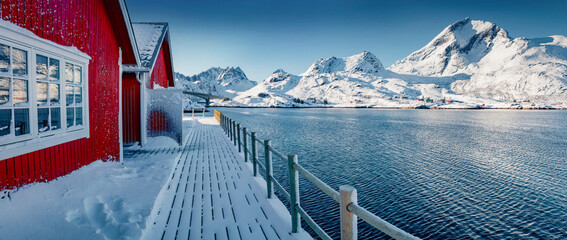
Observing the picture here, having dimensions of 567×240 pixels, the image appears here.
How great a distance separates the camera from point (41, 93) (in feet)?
15.4

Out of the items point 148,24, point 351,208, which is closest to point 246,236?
point 351,208

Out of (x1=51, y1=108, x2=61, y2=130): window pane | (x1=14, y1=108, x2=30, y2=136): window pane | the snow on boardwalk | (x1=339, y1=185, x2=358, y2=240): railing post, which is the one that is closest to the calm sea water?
the snow on boardwalk

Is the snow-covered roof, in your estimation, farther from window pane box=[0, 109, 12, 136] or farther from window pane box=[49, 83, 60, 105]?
window pane box=[0, 109, 12, 136]

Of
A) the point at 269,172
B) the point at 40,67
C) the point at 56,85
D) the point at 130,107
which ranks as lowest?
the point at 269,172

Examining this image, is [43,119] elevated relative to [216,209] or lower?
elevated

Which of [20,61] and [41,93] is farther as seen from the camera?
[41,93]

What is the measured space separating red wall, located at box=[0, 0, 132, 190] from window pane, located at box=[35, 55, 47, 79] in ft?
1.27

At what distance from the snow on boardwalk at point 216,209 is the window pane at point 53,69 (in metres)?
2.94

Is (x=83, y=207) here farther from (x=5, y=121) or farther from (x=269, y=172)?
(x=269, y=172)

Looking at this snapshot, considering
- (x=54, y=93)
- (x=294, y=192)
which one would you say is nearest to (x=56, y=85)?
(x=54, y=93)

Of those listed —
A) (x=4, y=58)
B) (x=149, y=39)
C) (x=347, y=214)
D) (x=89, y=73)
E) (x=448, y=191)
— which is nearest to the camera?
(x=347, y=214)

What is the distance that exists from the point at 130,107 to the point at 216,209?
826 centimetres

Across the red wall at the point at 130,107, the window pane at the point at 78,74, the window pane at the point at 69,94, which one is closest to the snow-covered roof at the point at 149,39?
the red wall at the point at 130,107

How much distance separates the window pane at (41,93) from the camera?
4.60 metres
